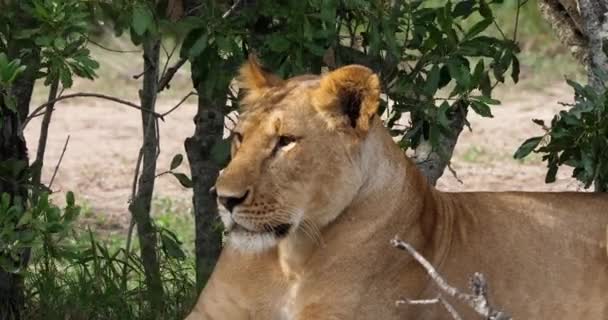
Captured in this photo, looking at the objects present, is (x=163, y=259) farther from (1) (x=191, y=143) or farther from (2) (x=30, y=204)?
(2) (x=30, y=204)

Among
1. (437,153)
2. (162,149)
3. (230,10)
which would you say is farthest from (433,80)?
(162,149)

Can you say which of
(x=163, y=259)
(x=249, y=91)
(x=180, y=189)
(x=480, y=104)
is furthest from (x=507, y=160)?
(x=249, y=91)

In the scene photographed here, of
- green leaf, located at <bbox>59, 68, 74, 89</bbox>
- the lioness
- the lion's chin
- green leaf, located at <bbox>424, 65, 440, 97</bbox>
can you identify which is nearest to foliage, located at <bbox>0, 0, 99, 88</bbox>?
green leaf, located at <bbox>59, 68, 74, 89</bbox>

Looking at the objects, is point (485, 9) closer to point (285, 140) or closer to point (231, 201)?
point (285, 140)

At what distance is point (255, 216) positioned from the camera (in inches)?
151

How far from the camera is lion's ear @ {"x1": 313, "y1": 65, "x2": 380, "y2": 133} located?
154 inches

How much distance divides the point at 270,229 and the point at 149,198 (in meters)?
1.62

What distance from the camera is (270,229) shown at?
3891 mm

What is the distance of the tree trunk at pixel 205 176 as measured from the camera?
17.5 feet

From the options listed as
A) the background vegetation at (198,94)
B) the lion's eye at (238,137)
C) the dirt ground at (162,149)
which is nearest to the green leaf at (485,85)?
the background vegetation at (198,94)

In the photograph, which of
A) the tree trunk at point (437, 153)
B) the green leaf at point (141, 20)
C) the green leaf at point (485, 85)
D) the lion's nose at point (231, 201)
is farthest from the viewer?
the tree trunk at point (437, 153)

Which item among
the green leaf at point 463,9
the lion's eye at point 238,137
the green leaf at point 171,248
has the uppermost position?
the green leaf at point 463,9

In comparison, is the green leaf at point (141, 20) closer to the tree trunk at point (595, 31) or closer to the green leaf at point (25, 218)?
the green leaf at point (25, 218)

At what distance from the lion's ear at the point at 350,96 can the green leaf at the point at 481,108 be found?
0.82 m
